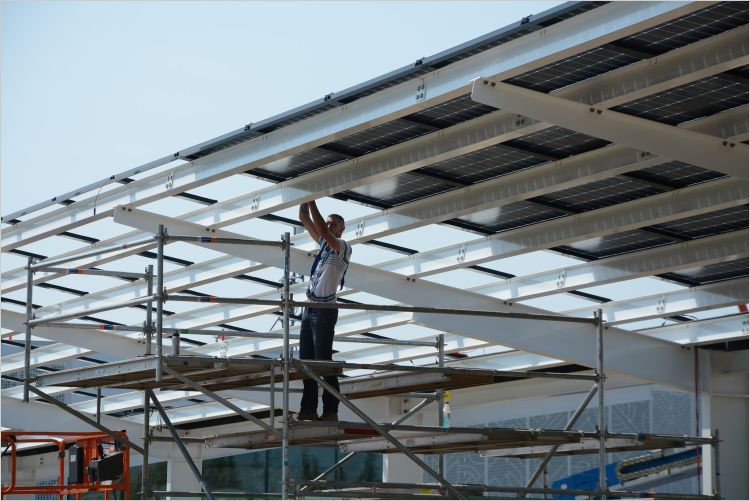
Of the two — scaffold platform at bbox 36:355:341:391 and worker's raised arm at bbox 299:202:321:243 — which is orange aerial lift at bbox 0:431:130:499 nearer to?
scaffold platform at bbox 36:355:341:391

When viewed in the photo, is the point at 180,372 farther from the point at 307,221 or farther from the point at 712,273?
the point at 712,273

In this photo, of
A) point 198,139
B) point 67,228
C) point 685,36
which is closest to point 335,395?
point 685,36

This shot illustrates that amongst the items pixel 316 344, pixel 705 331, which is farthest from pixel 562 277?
pixel 316 344

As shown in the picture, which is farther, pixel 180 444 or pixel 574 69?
pixel 180 444

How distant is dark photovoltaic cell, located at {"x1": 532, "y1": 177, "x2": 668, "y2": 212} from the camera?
45.8ft

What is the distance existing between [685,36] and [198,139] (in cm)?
643

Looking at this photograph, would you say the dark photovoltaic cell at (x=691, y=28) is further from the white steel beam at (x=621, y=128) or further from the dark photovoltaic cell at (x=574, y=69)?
the white steel beam at (x=621, y=128)

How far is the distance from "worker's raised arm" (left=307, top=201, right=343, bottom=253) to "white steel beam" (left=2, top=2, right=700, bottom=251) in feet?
5.14

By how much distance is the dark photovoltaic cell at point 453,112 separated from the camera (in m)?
12.2

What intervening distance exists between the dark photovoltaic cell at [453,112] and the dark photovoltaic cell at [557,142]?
0.74 metres

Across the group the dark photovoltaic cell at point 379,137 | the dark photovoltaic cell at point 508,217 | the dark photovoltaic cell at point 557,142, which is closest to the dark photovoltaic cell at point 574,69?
the dark photovoltaic cell at point 557,142

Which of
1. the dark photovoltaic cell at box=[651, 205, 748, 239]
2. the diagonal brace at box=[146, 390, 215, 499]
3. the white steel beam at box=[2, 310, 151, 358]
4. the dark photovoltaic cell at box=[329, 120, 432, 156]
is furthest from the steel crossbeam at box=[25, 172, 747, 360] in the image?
the diagonal brace at box=[146, 390, 215, 499]

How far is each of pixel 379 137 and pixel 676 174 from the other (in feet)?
10.6

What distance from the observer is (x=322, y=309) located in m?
11.0
